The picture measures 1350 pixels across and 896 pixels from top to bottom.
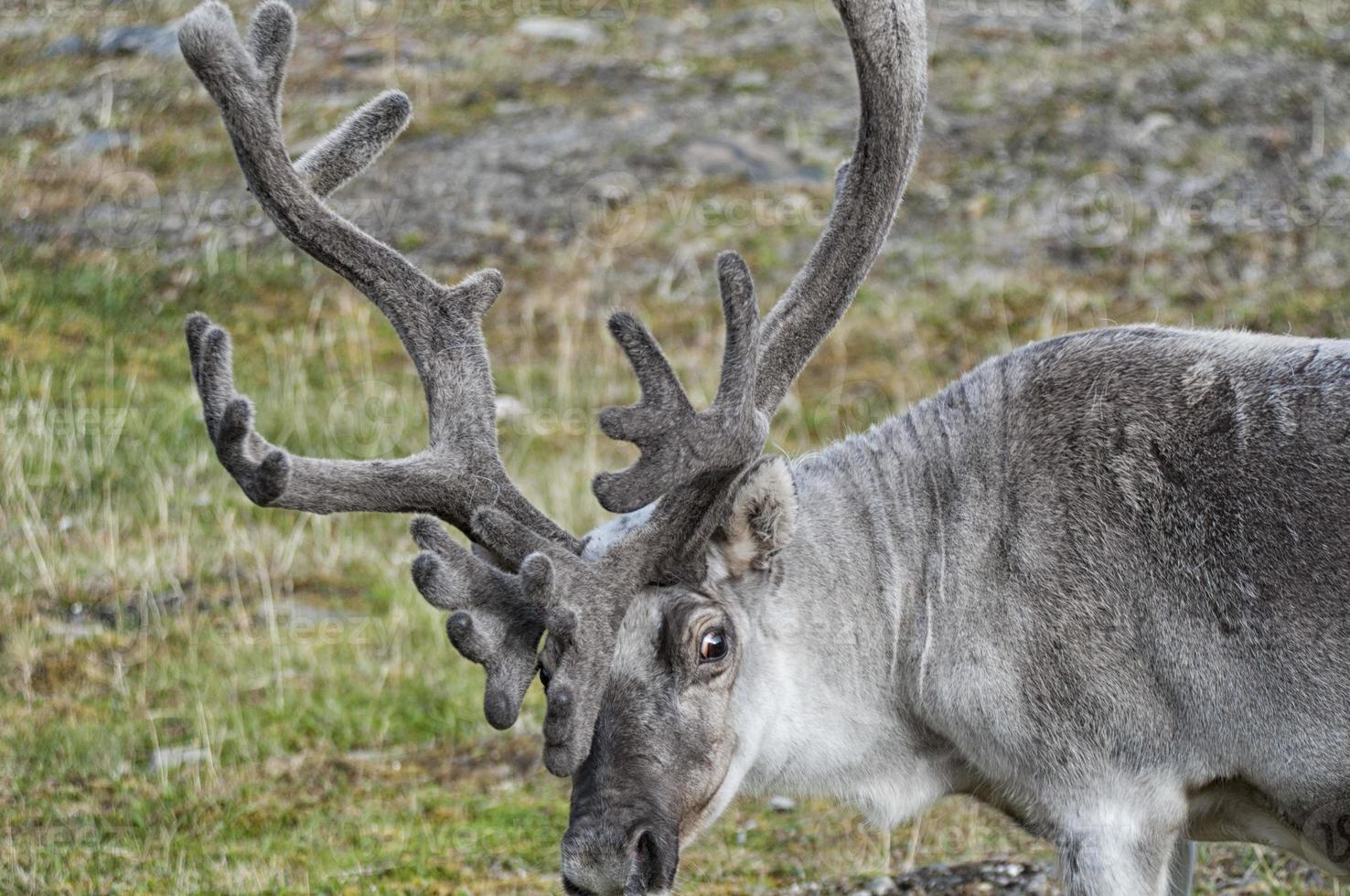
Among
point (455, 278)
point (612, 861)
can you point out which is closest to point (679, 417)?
Answer: point (612, 861)

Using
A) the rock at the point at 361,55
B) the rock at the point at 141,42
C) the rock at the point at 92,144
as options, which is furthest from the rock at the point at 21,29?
the rock at the point at 361,55

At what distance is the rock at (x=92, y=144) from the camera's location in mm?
17500

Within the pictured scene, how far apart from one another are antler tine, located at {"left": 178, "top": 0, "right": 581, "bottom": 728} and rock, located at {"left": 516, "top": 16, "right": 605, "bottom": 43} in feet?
49.3

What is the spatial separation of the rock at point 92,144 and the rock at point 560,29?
210 inches

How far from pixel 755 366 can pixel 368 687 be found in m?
4.82

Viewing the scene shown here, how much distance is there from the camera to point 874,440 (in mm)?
5746

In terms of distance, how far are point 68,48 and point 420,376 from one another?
17.3 m

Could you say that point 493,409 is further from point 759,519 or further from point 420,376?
point 759,519

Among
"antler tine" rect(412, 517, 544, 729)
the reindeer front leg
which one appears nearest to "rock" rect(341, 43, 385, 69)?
"antler tine" rect(412, 517, 544, 729)

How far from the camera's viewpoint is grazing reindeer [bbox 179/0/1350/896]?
4773mm

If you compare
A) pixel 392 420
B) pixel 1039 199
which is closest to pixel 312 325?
pixel 392 420

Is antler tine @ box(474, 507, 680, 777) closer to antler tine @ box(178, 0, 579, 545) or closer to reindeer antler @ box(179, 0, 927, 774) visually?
reindeer antler @ box(179, 0, 927, 774)

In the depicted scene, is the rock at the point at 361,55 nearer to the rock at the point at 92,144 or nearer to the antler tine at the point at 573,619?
the rock at the point at 92,144

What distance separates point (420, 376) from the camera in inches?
203
